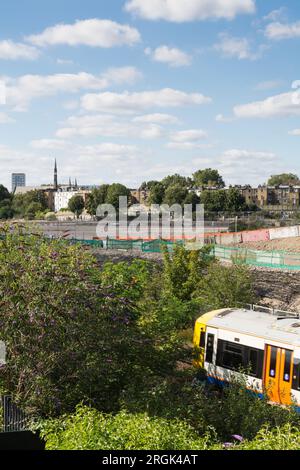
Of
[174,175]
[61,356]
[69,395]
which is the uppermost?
[174,175]

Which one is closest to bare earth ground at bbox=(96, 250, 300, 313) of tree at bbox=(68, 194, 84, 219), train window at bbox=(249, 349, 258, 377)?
train window at bbox=(249, 349, 258, 377)

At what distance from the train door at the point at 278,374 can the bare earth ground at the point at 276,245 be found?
4662 centimetres

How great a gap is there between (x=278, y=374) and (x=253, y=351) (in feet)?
3.68

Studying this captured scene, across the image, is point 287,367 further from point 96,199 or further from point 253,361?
point 96,199

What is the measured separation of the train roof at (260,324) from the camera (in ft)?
50.1

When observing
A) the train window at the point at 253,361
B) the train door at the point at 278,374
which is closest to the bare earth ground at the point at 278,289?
the train window at the point at 253,361

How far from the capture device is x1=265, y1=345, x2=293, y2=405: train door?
14.8 meters

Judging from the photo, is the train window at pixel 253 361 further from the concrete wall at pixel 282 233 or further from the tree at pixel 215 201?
the tree at pixel 215 201

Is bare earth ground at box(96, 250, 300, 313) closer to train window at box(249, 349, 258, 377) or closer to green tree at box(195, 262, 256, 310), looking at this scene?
green tree at box(195, 262, 256, 310)

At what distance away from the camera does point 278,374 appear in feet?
49.5
